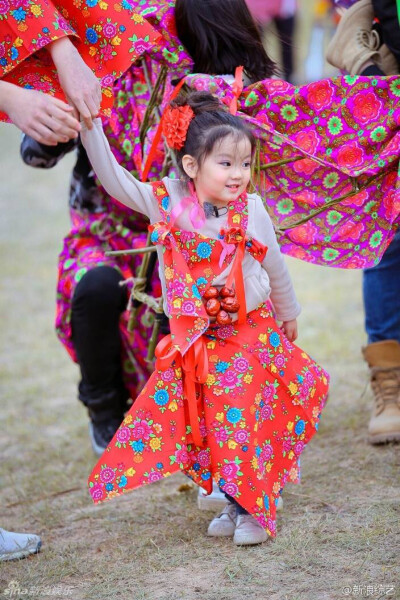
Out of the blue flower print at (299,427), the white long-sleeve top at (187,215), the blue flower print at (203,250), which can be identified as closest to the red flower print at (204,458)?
the blue flower print at (299,427)

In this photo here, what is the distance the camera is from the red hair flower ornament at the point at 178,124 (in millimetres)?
2395

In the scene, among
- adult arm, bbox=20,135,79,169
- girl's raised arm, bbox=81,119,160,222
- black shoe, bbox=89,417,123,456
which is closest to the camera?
girl's raised arm, bbox=81,119,160,222

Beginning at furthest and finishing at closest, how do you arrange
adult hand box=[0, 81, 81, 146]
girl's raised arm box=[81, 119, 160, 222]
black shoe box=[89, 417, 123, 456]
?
black shoe box=[89, 417, 123, 456], girl's raised arm box=[81, 119, 160, 222], adult hand box=[0, 81, 81, 146]

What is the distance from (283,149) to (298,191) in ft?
0.45

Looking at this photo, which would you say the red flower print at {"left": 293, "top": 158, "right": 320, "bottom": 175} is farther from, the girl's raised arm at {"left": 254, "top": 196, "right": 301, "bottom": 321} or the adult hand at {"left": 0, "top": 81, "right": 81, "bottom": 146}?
the adult hand at {"left": 0, "top": 81, "right": 81, "bottom": 146}

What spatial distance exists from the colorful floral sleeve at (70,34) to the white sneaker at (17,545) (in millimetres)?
1179

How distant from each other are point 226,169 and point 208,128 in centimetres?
13

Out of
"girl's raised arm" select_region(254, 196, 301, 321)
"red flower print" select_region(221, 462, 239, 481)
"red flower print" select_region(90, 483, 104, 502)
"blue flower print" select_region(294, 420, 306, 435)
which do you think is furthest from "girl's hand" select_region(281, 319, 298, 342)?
"red flower print" select_region(90, 483, 104, 502)

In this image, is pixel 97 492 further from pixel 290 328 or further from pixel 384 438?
pixel 384 438

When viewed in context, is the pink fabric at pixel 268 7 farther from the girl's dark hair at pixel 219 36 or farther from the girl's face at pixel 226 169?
the girl's face at pixel 226 169

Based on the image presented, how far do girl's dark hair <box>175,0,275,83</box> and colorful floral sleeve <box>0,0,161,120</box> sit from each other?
12.9 inches

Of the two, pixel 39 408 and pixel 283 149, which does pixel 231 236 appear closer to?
pixel 283 149

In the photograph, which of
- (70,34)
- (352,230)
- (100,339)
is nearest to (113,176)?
(70,34)

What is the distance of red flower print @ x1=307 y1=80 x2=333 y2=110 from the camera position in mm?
2557
